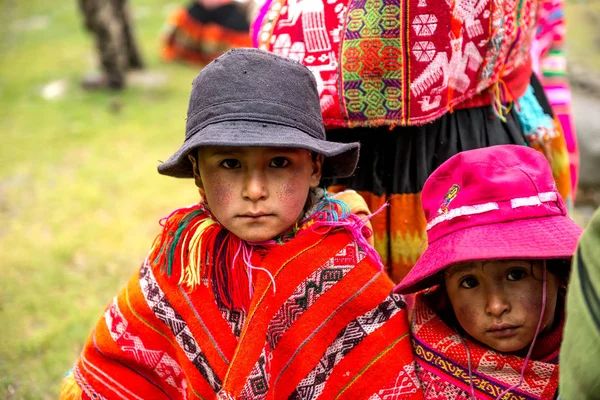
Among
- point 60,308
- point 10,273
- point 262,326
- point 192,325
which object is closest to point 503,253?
point 262,326

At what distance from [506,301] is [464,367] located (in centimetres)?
21

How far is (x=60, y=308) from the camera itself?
10.2 ft

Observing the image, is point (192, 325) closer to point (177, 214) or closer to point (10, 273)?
point (177, 214)

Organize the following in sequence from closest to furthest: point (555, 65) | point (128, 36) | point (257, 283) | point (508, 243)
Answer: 1. point (508, 243)
2. point (257, 283)
3. point (555, 65)
4. point (128, 36)

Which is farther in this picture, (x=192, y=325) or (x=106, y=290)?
(x=106, y=290)

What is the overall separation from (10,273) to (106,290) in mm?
605

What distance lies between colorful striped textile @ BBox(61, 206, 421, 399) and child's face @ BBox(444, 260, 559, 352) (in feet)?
0.87

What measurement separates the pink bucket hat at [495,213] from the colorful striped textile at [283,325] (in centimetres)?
20

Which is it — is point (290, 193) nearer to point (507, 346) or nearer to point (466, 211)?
point (466, 211)

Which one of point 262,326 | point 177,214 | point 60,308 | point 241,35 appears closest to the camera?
point 262,326

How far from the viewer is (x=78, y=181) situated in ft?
15.3

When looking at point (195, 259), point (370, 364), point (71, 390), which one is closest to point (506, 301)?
point (370, 364)

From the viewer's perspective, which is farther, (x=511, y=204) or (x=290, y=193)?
(x=290, y=193)

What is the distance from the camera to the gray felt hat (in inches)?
56.6
